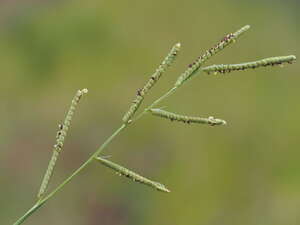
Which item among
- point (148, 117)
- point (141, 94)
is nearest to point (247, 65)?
point (141, 94)

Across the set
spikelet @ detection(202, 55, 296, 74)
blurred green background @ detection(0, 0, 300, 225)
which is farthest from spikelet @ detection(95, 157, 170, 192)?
blurred green background @ detection(0, 0, 300, 225)

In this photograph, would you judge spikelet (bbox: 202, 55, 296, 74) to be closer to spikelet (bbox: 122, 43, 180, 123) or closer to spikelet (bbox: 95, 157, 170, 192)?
spikelet (bbox: 122, 43, 180, 123)

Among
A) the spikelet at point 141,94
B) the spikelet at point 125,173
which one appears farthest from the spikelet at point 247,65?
the spikelet at point 125,173

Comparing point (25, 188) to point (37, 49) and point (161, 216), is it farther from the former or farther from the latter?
point (37, 49)

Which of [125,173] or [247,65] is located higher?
[247,65]

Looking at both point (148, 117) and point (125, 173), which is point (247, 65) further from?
point (148, 117)

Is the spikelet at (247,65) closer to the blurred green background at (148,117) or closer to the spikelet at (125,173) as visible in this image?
the spikelet at (125,173)

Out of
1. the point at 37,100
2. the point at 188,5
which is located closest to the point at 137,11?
the point at 188,5

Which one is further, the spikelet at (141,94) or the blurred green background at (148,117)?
the blurred green background at (148,117)
